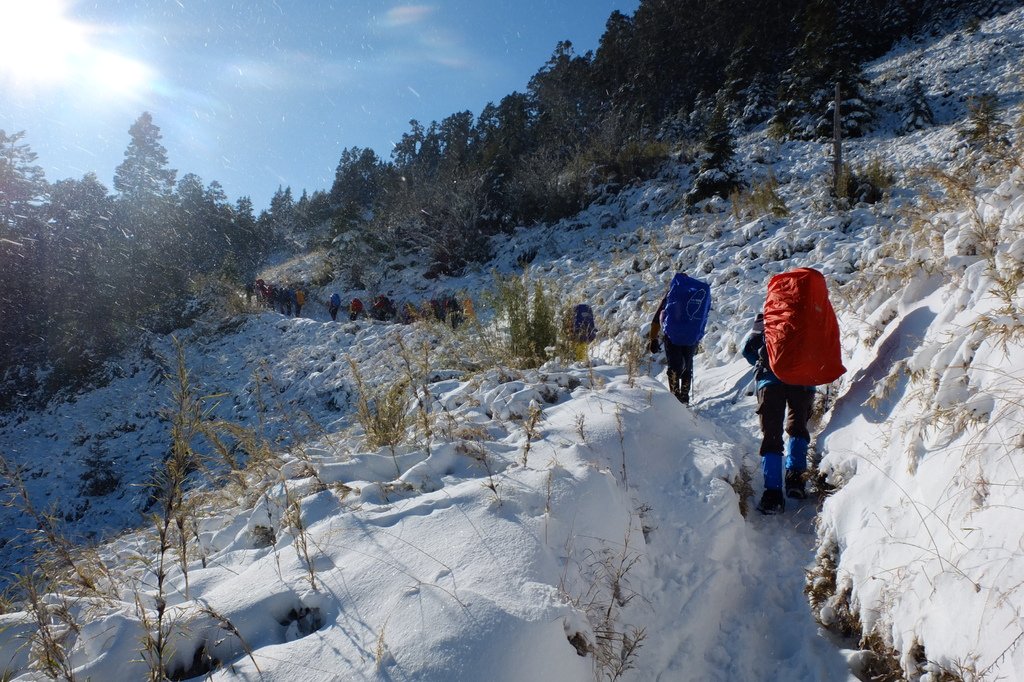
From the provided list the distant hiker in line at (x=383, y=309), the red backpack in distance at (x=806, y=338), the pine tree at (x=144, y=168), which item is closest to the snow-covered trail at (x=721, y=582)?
the red backpack in distance at (x=806, y=338)

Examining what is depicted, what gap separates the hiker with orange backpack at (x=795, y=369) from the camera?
324 cm

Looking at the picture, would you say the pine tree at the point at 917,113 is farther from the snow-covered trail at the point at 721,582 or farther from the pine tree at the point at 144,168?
the pine tree at the point at 144,168

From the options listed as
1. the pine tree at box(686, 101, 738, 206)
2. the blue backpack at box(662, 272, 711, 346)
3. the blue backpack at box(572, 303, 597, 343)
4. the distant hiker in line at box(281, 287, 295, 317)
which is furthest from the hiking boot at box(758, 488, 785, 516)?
the distant hiker in line at box(281, 287, 295, 317)

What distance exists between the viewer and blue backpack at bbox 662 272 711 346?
4.91m

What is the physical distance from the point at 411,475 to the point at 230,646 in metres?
1.28

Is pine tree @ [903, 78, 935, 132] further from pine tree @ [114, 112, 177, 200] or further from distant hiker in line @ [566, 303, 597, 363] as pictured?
pine tree @ [114, 112, 177, 200]

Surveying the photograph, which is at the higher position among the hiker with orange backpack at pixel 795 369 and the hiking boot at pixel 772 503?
the hiker with orange backpack at pixel 795 369

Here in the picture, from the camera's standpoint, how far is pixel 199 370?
15352mm

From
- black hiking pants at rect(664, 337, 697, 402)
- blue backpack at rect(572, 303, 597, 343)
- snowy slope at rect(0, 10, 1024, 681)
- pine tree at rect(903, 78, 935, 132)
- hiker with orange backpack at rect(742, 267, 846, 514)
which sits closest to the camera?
snowy slope at rect(0, 10, 1024, 681)

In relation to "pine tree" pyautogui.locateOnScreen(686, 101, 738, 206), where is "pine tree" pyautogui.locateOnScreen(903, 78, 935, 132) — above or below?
above

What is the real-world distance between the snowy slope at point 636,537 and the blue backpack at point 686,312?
0.81 meters

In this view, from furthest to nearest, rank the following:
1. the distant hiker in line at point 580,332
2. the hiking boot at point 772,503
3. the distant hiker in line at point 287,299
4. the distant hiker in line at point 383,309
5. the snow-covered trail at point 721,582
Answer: the distant hiker in line at point 287,299 < the distant hiker in line at point 383,309 < the distant hiker in line at point 580,332 < the hiking boot at point 772,503 < the snow-covered trail at point 721,582

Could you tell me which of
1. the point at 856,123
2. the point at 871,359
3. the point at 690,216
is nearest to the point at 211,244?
the point at 690,216

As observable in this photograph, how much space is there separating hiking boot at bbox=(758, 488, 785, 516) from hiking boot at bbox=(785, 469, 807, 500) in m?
0.13
